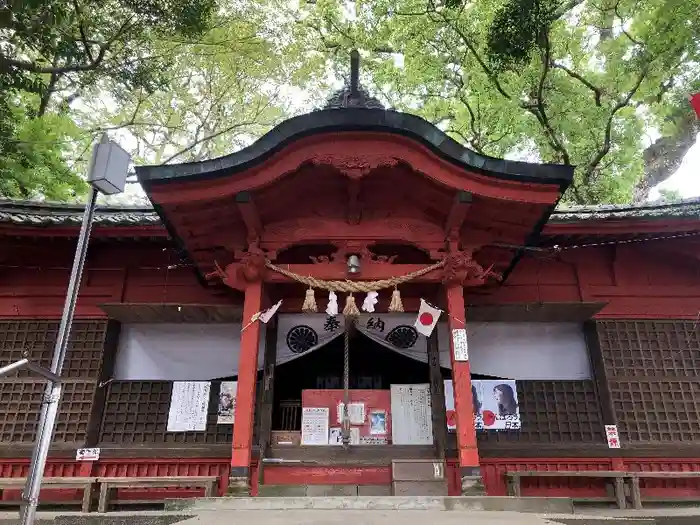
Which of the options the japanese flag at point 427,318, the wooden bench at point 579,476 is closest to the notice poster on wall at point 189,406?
the japanese flag at point 427,318

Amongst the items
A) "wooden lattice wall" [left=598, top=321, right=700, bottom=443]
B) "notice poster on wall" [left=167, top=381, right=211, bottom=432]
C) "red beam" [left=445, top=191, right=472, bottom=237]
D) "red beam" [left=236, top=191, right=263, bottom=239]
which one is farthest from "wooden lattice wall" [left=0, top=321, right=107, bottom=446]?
"wooden lattice wall" [left=598, top=321, right=700, bottom=443]

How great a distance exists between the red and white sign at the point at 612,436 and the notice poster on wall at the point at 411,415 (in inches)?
102

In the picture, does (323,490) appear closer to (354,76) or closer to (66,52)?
(354,76)

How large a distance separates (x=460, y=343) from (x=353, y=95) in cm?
397

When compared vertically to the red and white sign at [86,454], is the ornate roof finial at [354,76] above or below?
above

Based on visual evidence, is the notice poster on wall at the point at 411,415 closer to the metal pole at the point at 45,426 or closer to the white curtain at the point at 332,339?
the white curtain at the point at 332,339

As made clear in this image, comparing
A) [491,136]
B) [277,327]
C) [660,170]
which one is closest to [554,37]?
[491,136]

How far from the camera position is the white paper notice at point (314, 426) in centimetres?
775

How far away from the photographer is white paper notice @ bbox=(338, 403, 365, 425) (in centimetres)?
793

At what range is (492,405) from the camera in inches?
316

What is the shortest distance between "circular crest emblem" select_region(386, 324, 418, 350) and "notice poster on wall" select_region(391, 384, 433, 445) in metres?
0.66

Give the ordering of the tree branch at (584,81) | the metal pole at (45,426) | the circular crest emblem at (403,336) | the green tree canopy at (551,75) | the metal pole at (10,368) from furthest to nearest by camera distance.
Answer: the tree branch at (584,81) → the green tree canopy at (551,75) → the circular crest emblem at (403,336) → the metal pole at (45,426) → the metal pole at (10,368)

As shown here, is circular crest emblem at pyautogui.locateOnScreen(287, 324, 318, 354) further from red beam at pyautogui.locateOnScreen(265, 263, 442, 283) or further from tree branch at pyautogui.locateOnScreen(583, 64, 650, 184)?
tree branch at pyautogui.locateOnScreen(583, 64, 650, 184)

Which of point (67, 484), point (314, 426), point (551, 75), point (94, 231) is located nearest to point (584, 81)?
point (551, 75)
